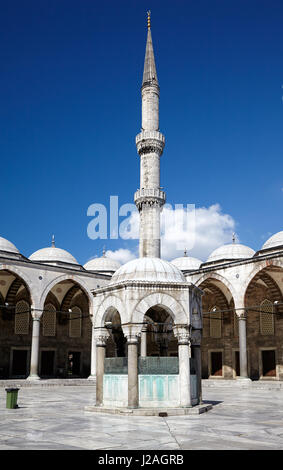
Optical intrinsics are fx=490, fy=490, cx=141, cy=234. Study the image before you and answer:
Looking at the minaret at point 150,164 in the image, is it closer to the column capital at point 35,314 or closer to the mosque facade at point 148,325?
the mosque facade at point 148,325

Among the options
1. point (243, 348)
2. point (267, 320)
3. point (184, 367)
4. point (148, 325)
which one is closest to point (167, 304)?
point (184, 367)

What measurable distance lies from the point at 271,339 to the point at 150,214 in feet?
31.1

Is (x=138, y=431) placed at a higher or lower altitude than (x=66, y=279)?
lower

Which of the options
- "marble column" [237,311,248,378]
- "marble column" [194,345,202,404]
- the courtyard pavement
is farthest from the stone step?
"marble column" [194,345,202,404]

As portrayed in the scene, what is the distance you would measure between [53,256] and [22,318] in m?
5.30

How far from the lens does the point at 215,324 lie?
29406mm

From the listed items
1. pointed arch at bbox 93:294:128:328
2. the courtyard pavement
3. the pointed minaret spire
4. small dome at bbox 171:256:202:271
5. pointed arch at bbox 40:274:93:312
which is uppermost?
A: the pointed minaret spire

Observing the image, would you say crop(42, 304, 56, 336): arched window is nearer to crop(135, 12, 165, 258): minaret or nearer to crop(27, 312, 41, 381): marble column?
crop(27, 312, 41, 381): marble column

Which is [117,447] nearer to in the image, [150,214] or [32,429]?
[32,429]

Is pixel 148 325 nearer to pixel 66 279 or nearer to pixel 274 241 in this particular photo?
pixel 66 279

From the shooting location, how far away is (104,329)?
10.8 meters

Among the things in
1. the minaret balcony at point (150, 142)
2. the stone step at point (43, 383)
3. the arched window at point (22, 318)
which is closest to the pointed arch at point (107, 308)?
the stone step at point (43, 383)

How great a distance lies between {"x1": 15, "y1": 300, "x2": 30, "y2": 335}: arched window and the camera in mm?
27922

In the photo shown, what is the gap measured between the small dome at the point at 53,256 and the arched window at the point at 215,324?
998cm
